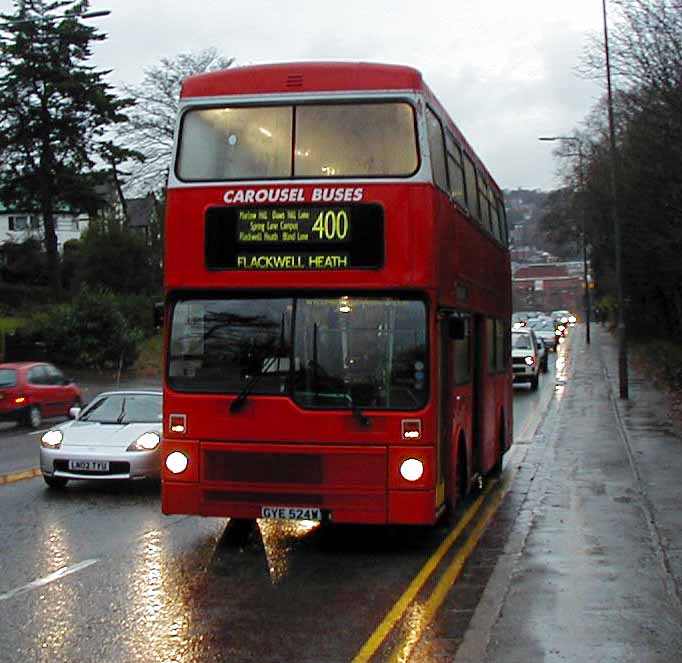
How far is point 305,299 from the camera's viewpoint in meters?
9.52

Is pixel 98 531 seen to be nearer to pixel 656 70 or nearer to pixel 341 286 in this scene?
pixel 341 286

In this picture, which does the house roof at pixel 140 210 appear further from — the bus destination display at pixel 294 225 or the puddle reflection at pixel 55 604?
the bus destination display at pixel 294 225

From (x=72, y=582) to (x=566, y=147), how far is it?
7646 cm

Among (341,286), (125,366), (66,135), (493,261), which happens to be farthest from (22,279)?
(341,286)

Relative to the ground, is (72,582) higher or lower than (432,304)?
lower

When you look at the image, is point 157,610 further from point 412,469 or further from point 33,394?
point 33,394

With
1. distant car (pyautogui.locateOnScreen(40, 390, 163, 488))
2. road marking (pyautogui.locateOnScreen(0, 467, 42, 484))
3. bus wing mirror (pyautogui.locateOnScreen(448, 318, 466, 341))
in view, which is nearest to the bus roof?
bus wing mirror (pyautogui.locateOnScreen(448, 318, 466, 341))

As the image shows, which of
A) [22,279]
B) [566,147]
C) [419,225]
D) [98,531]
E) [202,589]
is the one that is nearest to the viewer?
[202,589]

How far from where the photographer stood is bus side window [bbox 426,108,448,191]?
9.83 meters

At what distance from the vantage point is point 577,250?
8981 cm

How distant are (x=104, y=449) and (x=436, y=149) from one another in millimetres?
6188

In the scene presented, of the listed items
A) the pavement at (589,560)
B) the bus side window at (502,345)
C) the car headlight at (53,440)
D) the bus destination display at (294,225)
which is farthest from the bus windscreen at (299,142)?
the bus side window at (502,345)

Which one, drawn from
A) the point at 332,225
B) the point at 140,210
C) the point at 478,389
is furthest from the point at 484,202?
the point at 140,210

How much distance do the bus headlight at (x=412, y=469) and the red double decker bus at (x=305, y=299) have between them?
11mm
